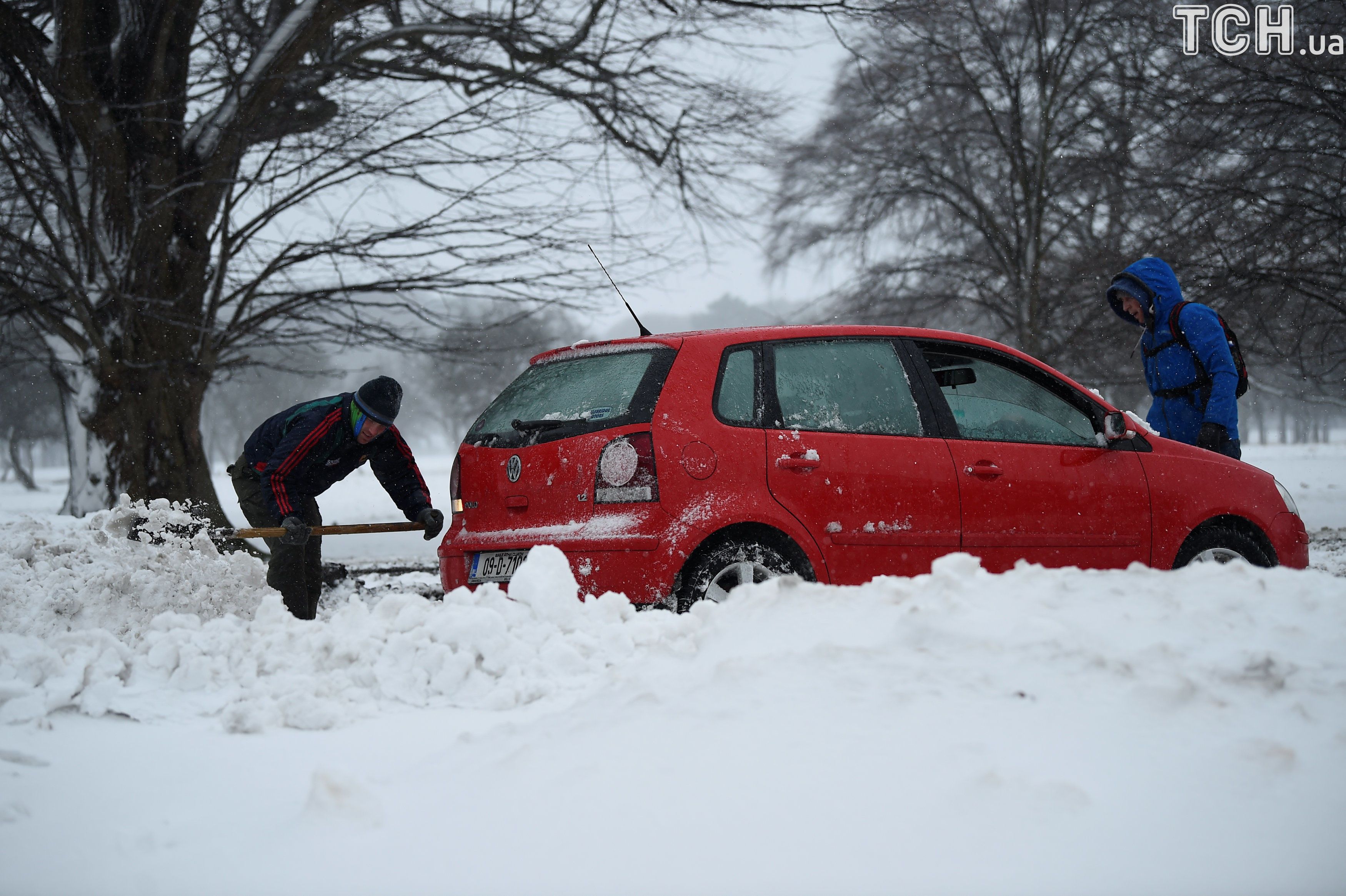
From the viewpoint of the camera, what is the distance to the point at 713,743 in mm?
2283

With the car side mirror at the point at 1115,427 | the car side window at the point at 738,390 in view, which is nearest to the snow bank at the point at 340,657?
the car side window at the point at 738,390

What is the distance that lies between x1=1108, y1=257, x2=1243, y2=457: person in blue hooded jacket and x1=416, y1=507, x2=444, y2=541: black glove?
12.4 feet

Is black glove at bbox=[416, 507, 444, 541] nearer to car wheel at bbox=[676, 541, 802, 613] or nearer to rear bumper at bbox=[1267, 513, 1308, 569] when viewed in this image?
car wheel at bbox=[676, 541, 802, 613]

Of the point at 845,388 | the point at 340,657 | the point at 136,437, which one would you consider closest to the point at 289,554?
the point at 340,657

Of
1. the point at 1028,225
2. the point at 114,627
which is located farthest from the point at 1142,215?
the point at 114,627

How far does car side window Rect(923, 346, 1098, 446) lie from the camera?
451 centimetres

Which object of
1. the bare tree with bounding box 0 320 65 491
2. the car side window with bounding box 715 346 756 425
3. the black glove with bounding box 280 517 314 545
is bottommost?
the black glove with bounding box 280 517 314 545

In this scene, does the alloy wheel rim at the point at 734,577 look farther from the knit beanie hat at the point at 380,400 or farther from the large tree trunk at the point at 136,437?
the large tree trunk at the point at 136,437

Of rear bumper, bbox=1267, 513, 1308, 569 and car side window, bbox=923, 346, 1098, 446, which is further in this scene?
rear bumper, bbox=1267, 513, 1308, 569

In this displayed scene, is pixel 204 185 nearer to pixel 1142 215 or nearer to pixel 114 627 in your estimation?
pixel 114 627

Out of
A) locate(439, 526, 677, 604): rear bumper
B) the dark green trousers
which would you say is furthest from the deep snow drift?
the dark green trousers

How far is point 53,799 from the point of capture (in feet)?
7.66

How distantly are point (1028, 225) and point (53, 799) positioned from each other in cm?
1416

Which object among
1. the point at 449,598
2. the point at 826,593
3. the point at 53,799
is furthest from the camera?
the point at 449,598
